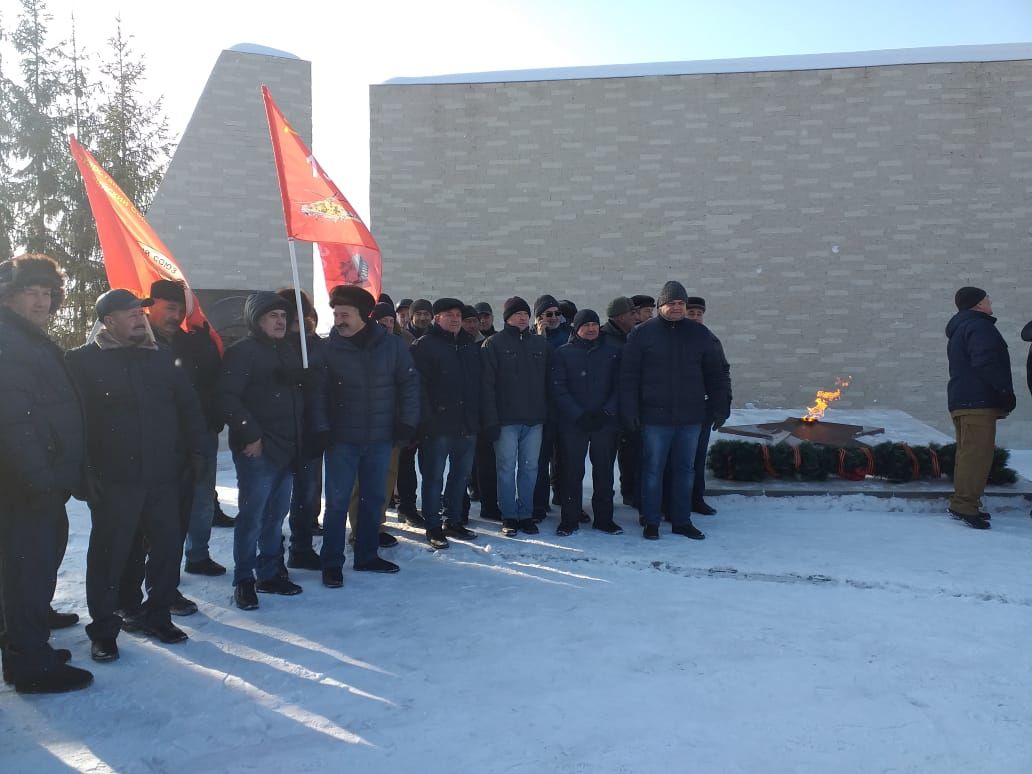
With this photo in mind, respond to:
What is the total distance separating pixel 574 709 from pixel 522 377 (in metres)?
2.98

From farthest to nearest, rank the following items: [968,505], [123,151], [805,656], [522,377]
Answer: [123,151], [968,505], [522,377], [805,656]

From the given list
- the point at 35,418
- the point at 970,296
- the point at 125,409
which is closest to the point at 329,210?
the point at 125,409

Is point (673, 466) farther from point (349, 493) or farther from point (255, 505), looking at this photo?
point (255, 505)

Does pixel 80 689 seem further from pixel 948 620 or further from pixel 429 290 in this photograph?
pixel 429 290

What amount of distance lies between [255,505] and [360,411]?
822 millimetres

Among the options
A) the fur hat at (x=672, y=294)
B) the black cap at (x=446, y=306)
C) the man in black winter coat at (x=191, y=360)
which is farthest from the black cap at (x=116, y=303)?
the fur hat at (x=672, y=294)

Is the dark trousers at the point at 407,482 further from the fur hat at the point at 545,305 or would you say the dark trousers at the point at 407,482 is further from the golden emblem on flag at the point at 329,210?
the golden emblem on flag at the point at 329,210

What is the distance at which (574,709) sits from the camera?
10.2ft

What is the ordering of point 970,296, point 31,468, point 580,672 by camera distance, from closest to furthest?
1. point 31,468
2. point 580,672
3. point 970,296

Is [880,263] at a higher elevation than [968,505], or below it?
higher

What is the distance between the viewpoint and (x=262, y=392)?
170 inches

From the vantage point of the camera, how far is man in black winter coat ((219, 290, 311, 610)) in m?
4.22

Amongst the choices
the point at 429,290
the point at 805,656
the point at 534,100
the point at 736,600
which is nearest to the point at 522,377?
the point at 736,600

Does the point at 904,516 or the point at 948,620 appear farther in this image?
the point at 904,516
